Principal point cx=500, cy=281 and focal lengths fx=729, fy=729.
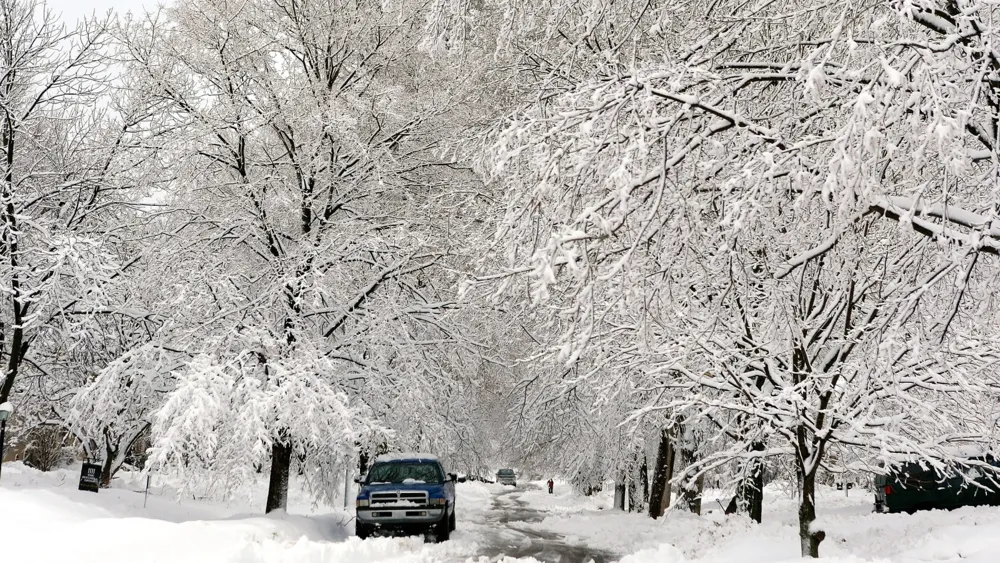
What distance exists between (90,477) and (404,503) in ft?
19.7

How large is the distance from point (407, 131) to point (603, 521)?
41.5 ft

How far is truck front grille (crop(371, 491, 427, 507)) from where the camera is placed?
13825 mm

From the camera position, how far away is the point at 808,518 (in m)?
8.65

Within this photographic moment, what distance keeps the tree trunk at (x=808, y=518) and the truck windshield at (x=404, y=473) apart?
7.82m

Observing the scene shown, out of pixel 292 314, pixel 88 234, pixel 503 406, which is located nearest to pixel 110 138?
pixel 88 234

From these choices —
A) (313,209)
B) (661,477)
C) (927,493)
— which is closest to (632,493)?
(661,477)

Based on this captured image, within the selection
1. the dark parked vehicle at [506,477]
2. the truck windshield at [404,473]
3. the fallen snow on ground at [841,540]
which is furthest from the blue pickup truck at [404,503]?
the dark parked vehicle at [506,477]

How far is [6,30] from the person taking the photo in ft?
48.6

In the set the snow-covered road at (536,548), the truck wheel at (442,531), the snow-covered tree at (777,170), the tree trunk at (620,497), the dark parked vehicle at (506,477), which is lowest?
the dark parked vehicle at (506,477)

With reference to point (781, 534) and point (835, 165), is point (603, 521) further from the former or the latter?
point (835, 165)

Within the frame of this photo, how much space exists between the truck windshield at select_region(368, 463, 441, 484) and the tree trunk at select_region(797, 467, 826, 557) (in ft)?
25.6

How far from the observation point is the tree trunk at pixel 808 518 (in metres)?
8.45

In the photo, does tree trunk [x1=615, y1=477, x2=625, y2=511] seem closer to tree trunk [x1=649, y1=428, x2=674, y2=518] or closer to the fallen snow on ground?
tree trunk [x1=649, y1=428, x2=674, y2=518]

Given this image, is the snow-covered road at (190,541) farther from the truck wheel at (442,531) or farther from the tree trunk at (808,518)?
the tree trunk at (808,518)
